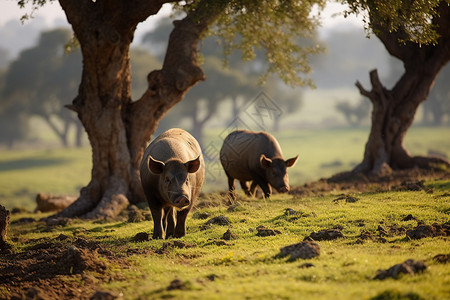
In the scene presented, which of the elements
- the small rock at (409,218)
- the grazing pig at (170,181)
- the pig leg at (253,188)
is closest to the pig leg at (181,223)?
the grazing pig at (170,181)

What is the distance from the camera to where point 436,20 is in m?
18.4

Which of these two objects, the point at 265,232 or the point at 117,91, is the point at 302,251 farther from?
the point at 117,91

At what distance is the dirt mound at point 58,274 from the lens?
295 inches

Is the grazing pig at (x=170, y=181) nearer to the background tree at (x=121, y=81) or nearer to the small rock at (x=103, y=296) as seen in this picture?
the small rock at (x=103, y=296)

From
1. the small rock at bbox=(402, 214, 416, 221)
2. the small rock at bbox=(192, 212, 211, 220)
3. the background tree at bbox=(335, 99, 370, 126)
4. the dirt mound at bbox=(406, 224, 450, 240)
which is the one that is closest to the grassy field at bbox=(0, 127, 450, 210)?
the background tree at bbox=(335, 99, 370, 126)

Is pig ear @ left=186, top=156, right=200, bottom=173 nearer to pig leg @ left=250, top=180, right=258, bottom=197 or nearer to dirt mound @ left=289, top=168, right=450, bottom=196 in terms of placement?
pig leg @ left=250, top=180, right=258, bottom=197

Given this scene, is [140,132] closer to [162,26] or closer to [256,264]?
[256,264]

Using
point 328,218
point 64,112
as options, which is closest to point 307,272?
point 328,218

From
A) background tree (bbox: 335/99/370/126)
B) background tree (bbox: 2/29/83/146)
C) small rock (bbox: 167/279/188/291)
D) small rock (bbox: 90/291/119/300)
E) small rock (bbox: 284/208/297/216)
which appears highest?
background tree (bbox: 2/29/83/146)

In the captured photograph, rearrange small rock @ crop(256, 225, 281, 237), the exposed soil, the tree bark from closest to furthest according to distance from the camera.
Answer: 1. the exposed soil
2. small rock @ crop(256, 225, 281, 237)
3. the tree bark

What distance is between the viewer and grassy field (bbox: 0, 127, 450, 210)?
38.5 meters

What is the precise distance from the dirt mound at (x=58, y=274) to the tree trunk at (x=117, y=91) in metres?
7.04

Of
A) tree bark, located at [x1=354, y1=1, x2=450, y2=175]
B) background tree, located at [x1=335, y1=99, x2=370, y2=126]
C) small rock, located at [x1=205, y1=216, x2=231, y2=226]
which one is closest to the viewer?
small rock, located at [x1=205, y1=216, x2=231, y2=226]

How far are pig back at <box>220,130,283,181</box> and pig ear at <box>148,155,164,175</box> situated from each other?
6.26 meters
